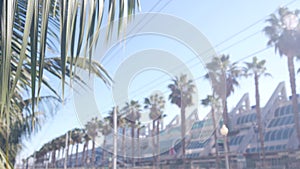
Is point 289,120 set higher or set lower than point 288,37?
lower

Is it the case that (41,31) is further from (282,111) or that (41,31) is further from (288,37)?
(282,111)

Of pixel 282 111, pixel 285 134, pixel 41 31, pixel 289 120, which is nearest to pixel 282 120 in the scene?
pixel 282 111

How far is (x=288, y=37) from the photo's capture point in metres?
25.7

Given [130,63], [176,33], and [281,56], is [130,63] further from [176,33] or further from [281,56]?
[281,56]

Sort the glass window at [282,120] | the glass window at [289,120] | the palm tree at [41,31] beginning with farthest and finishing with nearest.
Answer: the glass window at [282,120] < the glass window at [289,120] < the palm tree at [41,31]

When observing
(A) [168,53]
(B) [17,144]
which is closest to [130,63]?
(A) [168,53]

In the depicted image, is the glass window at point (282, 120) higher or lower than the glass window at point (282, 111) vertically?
lower

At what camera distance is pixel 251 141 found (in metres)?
42.7

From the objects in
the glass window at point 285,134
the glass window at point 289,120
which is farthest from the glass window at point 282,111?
the glass window at point 285,134

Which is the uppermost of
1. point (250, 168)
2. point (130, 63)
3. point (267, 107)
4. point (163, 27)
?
point (267, 107)

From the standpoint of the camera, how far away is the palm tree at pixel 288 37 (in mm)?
24953

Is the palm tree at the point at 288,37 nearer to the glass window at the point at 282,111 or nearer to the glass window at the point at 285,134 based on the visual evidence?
the glass window at the point at 285,134

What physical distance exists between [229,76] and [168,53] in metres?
25.4

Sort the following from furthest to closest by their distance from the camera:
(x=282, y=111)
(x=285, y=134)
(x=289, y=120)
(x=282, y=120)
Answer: (x=282, y=111) → (x=282, y=120) → (x=289, y=120) → (x=285, y=134)
